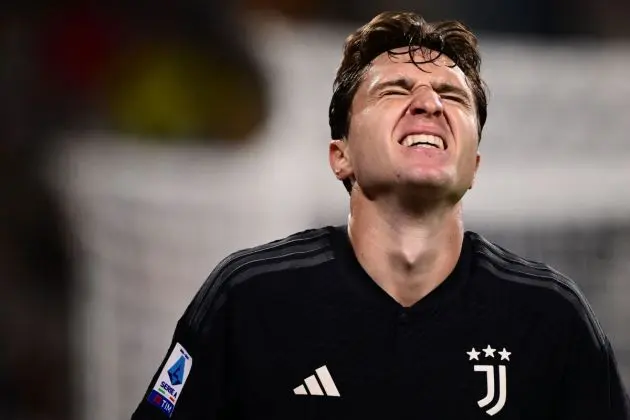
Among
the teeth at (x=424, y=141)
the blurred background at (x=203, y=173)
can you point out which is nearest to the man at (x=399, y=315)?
the teeth at (x=424, y=141)

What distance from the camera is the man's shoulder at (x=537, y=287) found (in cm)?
182

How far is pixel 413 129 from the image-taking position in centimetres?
175

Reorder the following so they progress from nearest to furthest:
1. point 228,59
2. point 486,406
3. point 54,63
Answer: point 486,406 < point 228,59 < point 54,63

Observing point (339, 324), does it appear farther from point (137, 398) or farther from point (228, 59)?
point (228, 59)

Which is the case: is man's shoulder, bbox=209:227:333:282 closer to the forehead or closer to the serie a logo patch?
the serie a logo patch

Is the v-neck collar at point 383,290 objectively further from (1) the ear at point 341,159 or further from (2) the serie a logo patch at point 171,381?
(2) the serie a logo patch at point 171,381

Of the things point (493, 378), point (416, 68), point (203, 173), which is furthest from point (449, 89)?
point (203, 173)

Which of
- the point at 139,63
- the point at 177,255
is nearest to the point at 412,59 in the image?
the point at 177,255

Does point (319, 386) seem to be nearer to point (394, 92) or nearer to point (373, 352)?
point (373, 352)

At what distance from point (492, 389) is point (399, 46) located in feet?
1.91

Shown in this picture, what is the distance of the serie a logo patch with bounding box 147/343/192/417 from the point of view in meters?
1.77

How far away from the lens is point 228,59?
4.27 metres

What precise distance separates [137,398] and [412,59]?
238 cm

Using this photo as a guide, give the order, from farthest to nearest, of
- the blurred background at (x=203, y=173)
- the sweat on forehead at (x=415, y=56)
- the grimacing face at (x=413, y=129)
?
the blurred background at (x=203, y=173) < the sweat on forehead at (x=415, y=56) < the grimacing face at (x=413, y=129)
